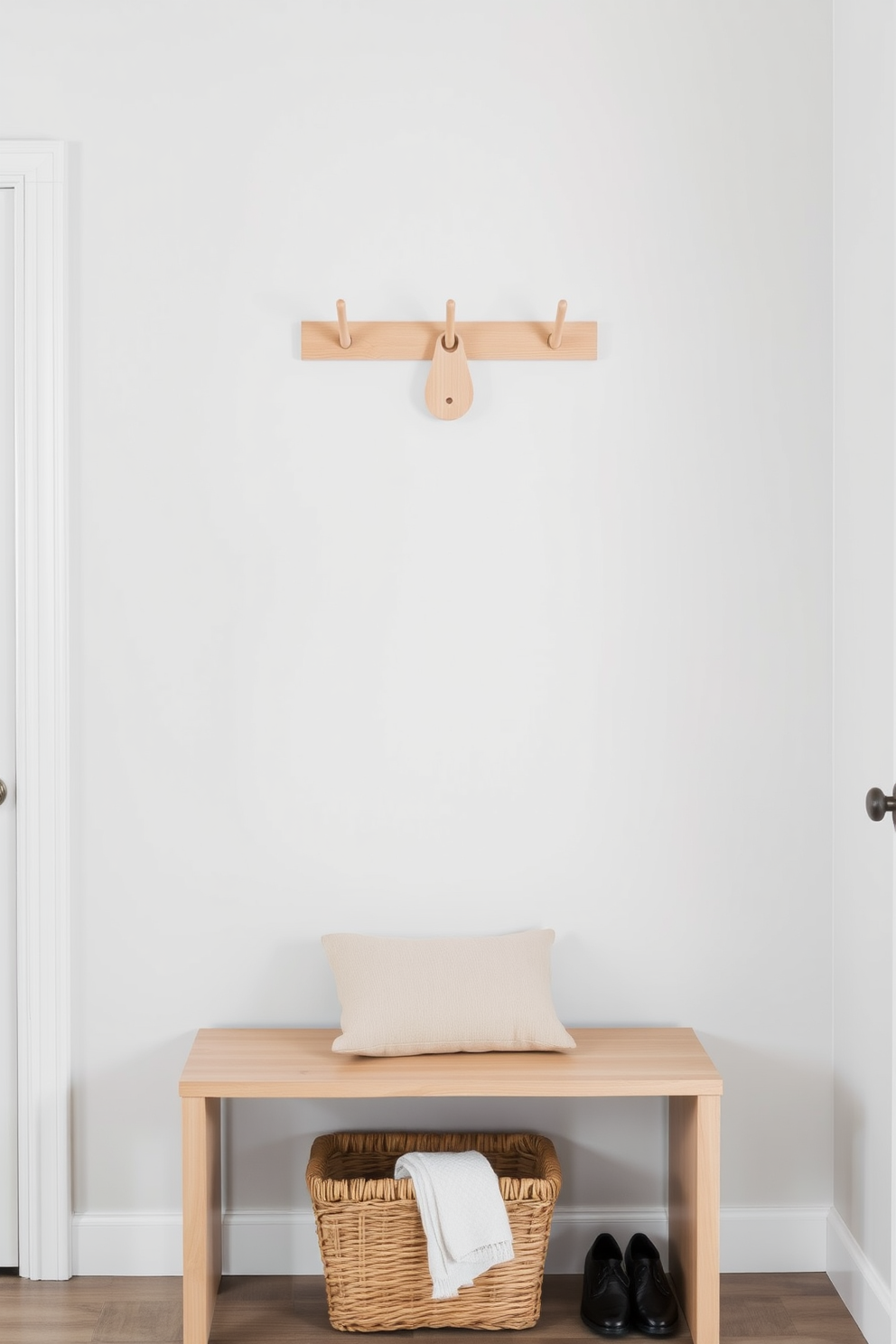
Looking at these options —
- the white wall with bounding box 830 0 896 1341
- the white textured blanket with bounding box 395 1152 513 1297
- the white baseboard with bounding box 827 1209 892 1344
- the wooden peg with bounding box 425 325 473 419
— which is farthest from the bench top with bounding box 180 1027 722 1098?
the wooden peg with bounding box 425 325 473 419

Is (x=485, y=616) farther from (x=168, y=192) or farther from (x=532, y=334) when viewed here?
(x=168, y=192)

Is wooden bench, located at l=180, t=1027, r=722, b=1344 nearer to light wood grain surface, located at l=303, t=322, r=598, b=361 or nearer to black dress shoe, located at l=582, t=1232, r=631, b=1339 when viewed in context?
black dress shoe, located at l=582, t=1232, r=631, b=1339

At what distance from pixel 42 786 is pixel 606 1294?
1.40 m

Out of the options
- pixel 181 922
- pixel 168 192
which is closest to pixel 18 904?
pixel 181 922

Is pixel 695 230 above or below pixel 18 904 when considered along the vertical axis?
above

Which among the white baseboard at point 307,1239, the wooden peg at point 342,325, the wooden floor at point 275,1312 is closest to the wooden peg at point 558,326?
the wooden peg at point 342,325

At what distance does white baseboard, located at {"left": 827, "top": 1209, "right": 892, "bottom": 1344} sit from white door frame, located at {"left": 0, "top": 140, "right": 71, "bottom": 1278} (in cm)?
149

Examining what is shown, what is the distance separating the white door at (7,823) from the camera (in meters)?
2.19

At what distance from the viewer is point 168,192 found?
217 cm

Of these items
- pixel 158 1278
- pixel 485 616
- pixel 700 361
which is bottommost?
pixel 158 1278

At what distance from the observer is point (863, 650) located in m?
2.06

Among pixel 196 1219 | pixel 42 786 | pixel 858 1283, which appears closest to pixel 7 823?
pixel 42 786

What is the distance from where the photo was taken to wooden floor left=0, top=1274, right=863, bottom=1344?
6.56 ft

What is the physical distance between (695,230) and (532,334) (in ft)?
1.26
